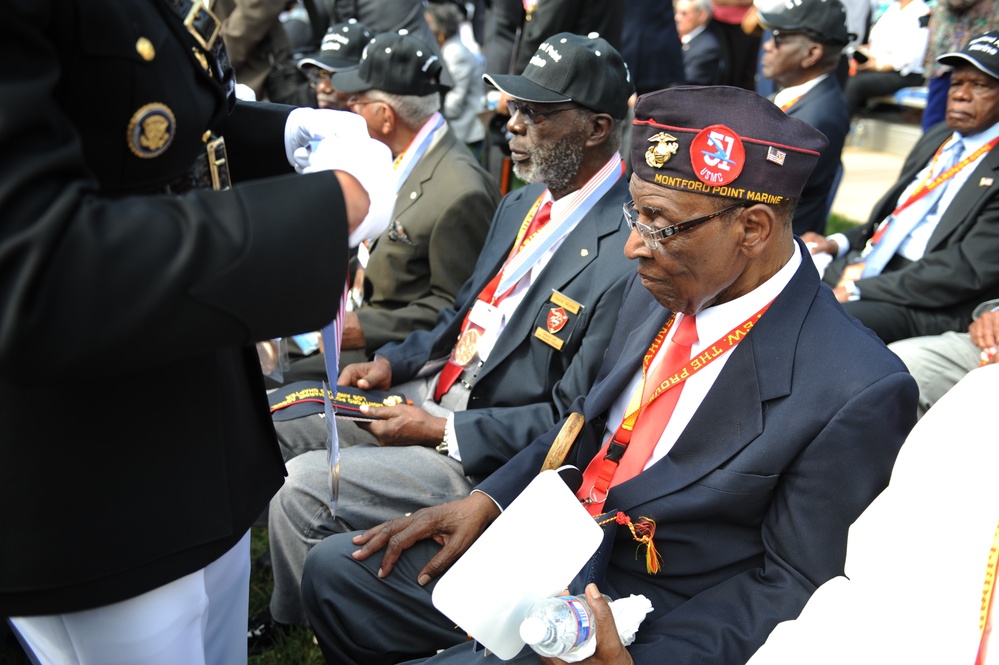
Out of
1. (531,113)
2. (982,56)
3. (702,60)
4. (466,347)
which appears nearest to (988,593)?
(466,347)

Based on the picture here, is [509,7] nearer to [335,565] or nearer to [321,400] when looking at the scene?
[321,400]

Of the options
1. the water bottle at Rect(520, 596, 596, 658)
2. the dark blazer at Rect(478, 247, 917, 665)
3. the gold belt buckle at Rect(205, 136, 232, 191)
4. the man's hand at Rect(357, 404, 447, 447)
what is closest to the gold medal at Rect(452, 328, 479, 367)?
the man's hand at Rect(357, 404, 447, 447)

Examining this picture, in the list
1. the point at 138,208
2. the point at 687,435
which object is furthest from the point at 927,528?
the point at 138,208

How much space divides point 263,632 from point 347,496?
0.65 metres

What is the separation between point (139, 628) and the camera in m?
1.46

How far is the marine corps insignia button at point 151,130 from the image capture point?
1.29m

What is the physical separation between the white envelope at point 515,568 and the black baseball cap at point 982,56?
3.16 metres

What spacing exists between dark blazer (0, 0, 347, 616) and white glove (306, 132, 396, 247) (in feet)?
0.31

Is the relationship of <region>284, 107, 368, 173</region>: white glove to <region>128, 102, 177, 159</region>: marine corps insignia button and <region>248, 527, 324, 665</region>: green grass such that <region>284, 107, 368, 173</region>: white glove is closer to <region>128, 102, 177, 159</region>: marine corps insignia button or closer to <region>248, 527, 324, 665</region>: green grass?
<region>128, 102, 177, 159</region>: marine corps insignia button

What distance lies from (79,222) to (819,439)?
1.56m

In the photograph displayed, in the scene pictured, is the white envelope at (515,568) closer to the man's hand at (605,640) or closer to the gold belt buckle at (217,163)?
the man's hand at (605,640)

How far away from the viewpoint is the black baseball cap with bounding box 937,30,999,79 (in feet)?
12.7

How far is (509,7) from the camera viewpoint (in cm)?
677

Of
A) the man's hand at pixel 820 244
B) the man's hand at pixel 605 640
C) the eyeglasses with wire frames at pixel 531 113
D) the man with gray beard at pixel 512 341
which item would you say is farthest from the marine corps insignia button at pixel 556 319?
the man's hand at pixel 820 244
